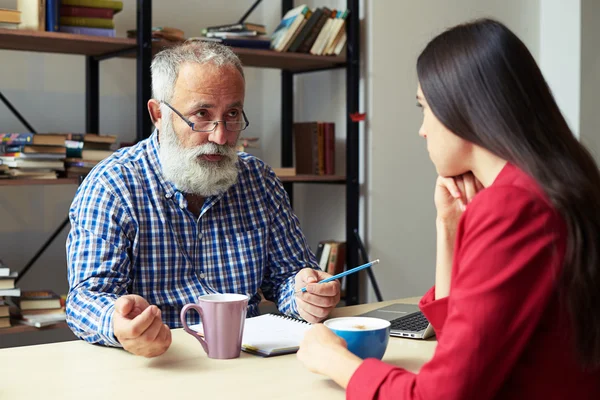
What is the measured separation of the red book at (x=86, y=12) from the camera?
262 cm

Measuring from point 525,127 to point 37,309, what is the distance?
2.20 metres

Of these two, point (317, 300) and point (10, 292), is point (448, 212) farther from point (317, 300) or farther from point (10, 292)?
point (10, 292)

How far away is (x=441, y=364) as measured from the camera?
84 cm

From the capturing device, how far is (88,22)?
2658 mm

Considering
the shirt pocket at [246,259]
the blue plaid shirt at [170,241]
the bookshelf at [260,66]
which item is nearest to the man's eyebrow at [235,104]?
the blue plaid shirt at [170,241]

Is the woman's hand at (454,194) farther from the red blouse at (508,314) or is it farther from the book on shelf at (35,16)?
the book on shelf at (35,16)

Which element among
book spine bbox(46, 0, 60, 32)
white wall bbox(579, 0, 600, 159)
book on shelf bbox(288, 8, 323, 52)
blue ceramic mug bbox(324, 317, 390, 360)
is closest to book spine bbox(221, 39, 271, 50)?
book on shelf bbox(288, 8, 323, 52)

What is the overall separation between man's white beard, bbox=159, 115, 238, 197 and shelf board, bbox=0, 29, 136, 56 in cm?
95

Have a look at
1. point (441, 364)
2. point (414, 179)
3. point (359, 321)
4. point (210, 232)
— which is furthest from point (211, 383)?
point (414, 179)

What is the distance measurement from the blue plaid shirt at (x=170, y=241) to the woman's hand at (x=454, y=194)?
52 centimetres

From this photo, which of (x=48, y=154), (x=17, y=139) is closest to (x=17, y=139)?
(x=17, y=139)

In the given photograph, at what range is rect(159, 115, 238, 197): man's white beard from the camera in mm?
1730

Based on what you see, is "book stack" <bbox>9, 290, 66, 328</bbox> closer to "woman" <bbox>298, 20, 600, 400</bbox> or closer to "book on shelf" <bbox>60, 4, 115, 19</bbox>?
"book on shelf" <bbox>60, 4, 115, 19</bbox>

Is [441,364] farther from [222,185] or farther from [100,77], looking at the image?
[100,77]
